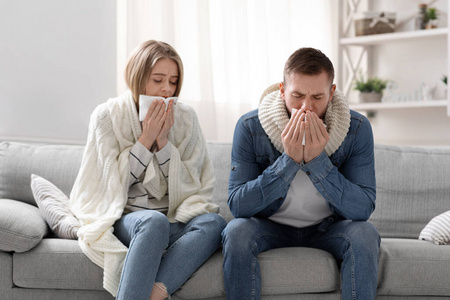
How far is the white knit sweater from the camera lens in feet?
6.61

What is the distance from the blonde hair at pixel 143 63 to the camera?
2.15 meters

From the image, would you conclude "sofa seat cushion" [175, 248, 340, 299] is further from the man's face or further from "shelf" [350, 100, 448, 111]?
"shelf" [350, 100, 448, 111]

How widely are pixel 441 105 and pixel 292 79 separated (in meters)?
2.19

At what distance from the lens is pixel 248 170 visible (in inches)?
78.4

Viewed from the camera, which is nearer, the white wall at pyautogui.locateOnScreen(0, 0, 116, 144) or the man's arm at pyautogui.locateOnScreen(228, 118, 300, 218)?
the man's arm at pyautogui.locateOnScreen(228, 118, 300, 218)

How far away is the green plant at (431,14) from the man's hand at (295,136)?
95.9 inches

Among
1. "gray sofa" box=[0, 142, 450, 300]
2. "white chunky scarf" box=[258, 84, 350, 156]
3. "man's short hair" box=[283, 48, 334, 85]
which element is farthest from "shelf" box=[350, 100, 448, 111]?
"man's short hair" box=[283, 48, 334, 85]

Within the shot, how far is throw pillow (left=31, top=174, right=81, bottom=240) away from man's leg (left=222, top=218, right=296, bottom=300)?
22.5 inches

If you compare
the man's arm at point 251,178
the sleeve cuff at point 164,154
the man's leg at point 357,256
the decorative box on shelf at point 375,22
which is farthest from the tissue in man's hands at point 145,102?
the decorative box on shelf at point 375,22

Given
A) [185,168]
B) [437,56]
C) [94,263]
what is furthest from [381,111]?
[94,263]

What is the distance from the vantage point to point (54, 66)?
298cm

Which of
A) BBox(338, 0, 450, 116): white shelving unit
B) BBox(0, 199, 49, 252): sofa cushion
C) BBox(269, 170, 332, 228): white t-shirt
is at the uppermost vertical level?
BBox(338, 0, 450, 116): white shelving unit

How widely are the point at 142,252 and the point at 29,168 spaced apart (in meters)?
0.95

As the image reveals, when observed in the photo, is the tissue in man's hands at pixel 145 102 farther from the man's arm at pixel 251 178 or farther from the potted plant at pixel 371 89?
the potted plant at pixel 371 89
